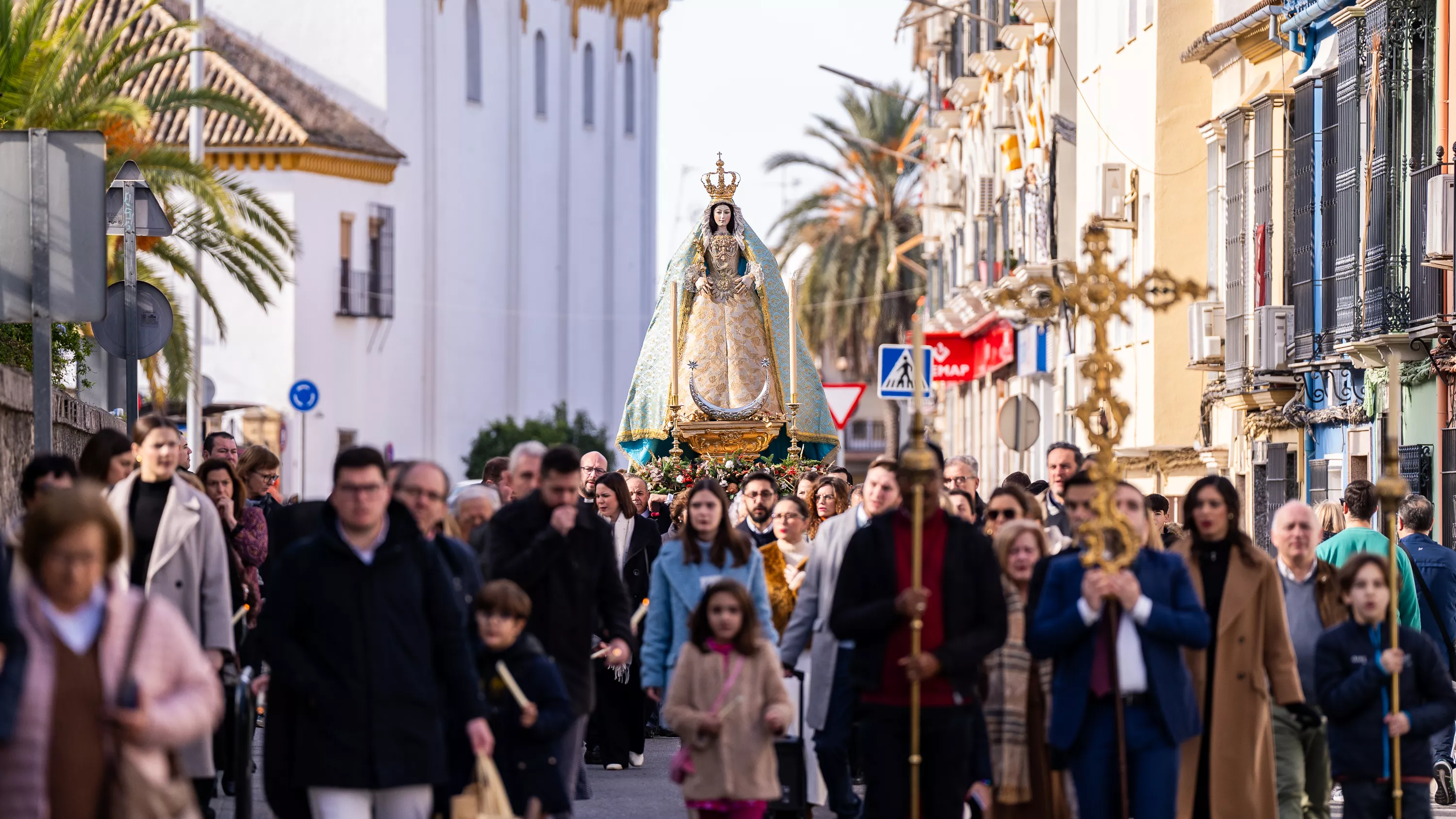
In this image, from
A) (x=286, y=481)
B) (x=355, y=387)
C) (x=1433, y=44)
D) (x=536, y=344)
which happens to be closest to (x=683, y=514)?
(x=1433, y=44)

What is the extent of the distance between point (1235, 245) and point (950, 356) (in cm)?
1804

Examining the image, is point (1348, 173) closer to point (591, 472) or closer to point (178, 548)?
point (591, 472)

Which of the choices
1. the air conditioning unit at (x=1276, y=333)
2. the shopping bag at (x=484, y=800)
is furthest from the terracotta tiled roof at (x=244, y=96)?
the shopping bag at (x=484, y=800)

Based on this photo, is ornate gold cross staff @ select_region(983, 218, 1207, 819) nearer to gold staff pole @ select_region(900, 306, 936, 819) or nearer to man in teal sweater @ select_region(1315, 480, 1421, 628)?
gold staff pole @ select_region(900, 306, 936, 819)

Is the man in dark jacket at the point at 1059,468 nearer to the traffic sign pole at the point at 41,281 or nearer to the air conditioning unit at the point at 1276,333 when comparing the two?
the traffic sign pole at the point at 41,281

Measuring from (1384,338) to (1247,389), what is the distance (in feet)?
16.5

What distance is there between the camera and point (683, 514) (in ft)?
53.2

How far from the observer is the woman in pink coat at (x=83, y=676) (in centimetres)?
618

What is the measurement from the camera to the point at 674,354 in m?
19.8

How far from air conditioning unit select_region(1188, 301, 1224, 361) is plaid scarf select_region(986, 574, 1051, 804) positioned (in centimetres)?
1817

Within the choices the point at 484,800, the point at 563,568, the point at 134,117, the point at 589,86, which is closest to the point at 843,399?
the point at 134,117

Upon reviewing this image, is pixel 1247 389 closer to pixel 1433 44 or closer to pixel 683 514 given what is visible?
pixel 1433 44

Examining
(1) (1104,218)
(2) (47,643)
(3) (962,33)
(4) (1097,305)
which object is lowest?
(2) (47,643)

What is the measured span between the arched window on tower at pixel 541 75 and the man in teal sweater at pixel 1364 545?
1823 inches
